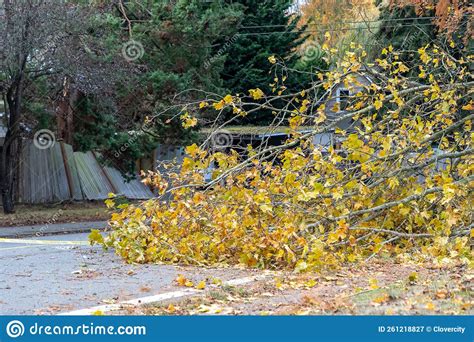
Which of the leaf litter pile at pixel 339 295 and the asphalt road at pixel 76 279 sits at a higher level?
the asphalt road at pixel 76 279

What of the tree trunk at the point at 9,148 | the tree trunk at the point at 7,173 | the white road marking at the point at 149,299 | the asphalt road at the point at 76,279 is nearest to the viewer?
the white road marking at the point at 149,299

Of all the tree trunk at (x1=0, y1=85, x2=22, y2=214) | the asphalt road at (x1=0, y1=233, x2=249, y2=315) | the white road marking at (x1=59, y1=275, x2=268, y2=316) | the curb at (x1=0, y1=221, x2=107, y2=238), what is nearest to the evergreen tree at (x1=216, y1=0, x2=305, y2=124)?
the tree trunk at (x1=0, y1=85, x2=22, y2=214)

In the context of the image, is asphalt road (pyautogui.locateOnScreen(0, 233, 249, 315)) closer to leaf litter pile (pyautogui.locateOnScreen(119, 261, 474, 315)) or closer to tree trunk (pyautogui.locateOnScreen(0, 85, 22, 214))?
leaf litter pile (pyautogui.locateOnScreen(119, 261, 474, 315))

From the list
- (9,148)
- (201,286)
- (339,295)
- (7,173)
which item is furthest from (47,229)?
(339,295)

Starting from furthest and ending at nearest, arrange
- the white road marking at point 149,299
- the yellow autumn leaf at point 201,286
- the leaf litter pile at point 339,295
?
the yellow autumn leaf at point 201,286
the white road marking at point 149,299
the leaf litter pile at point 339,295

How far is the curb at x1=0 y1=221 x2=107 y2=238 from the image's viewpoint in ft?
64.8

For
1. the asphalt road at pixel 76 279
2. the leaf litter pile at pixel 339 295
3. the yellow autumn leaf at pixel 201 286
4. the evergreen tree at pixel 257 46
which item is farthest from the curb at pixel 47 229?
the evergreen tree at pixel 257 46

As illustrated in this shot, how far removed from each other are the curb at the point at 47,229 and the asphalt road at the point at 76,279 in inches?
255

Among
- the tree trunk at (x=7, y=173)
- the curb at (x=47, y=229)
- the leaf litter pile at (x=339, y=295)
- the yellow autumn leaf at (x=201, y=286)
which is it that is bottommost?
the leaf litter pile at (x=339, y=295)

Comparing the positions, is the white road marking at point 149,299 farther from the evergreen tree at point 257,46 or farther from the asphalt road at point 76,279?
the evergreen tree at point 257,46

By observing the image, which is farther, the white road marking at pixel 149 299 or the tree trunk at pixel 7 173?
the tree trunk at pixel 7 173

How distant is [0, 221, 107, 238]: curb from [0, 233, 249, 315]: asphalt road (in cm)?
648

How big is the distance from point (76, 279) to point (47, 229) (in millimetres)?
11788

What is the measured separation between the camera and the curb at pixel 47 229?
1975cm
